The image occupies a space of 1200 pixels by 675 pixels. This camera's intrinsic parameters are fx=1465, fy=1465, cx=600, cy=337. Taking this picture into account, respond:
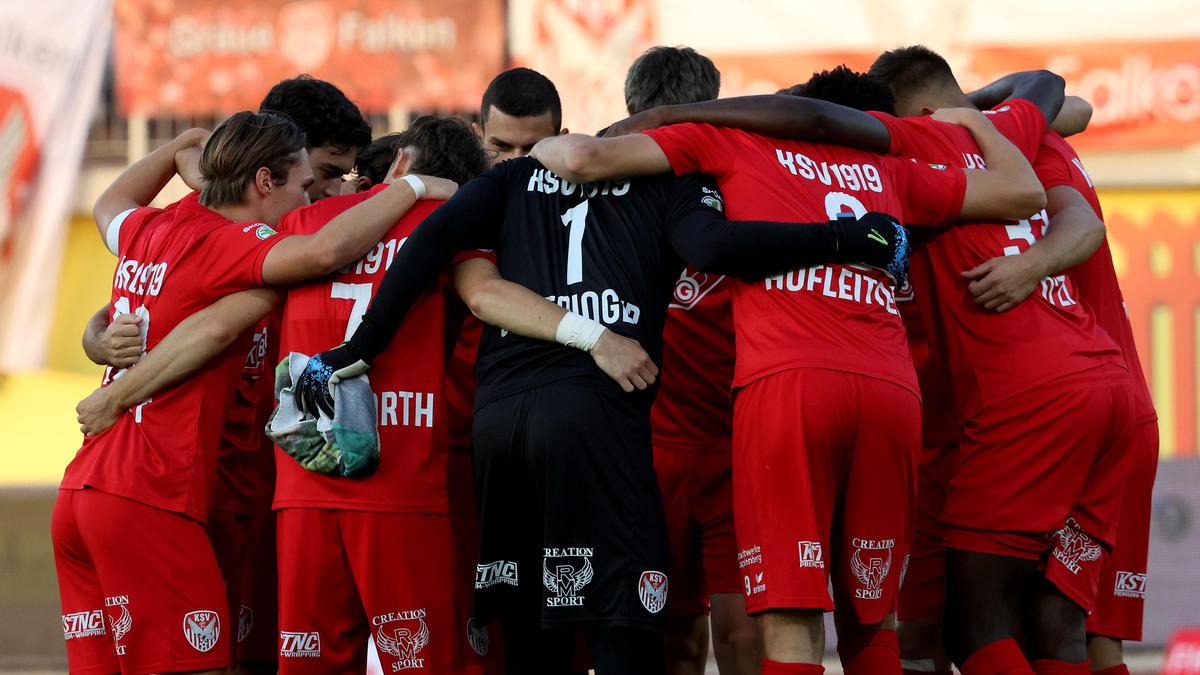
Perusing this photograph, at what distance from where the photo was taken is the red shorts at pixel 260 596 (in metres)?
5.75

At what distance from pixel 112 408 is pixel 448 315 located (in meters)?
1.24

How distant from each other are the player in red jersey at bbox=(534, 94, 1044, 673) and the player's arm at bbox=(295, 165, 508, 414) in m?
0.36

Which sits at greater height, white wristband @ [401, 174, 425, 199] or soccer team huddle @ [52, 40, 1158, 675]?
white wristband @ [401, 174, 425, 199]

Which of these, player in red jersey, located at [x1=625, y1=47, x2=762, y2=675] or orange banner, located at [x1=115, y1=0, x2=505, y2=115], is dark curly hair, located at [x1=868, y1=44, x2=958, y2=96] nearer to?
player in red jersey, located at [x1=625, y1=47, x2=762, y2=675]

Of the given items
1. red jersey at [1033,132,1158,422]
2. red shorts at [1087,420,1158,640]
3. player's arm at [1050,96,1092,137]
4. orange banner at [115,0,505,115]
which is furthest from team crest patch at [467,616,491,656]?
orange banner at [115,0,505,115]

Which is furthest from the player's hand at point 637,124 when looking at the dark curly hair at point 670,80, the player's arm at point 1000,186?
the player's arm at point 1000,186

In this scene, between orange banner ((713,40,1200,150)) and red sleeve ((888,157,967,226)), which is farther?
orange banner ((713,40,1200,150))

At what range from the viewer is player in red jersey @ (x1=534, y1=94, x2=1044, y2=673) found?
15.4 feet

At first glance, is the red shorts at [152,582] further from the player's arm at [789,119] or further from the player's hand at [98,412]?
the player's arm at [789,119]

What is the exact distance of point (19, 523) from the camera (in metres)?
13.3

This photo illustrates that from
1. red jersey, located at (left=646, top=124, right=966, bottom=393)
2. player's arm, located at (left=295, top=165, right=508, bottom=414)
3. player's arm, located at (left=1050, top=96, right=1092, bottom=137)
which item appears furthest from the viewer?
player's arm, located at (left=1050, top=96, right=1092, bottom=137)

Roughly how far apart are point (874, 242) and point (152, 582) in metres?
2.70

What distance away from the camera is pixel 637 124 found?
5.22 m

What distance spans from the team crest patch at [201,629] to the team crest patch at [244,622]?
1.98 ft
